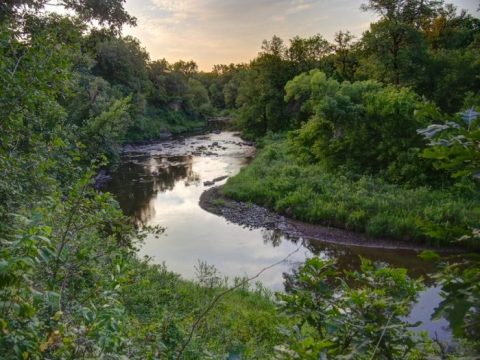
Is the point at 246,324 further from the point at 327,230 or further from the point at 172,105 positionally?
the point at 172,105

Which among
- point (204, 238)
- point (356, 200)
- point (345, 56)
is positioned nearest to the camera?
point (204, 238)

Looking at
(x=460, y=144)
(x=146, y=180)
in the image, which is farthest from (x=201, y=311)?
(x=146, y=180)

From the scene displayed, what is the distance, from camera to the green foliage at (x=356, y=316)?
160cm

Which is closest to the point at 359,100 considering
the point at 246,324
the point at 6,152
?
the point at 246,324

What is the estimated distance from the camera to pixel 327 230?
1750cm

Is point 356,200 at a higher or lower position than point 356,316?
lower

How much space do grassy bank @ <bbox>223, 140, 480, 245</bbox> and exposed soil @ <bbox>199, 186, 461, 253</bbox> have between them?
1.18 ft

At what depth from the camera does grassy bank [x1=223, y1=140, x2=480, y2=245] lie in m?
16.2

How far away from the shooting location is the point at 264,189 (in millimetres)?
21641

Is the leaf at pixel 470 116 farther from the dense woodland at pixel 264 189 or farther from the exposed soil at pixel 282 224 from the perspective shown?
the exposed soil at pixel 282 224

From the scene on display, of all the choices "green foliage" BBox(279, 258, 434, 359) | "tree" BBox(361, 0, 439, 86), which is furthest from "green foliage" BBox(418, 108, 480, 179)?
"tree" BBox(361, 0, 439, 86)

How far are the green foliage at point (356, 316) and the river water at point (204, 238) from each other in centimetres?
500

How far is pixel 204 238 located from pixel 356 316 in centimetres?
1518

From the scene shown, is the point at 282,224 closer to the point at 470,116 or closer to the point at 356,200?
the point at 356,200
